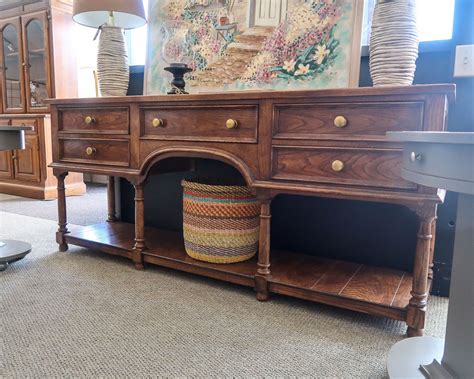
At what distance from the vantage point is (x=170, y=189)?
7.43ft

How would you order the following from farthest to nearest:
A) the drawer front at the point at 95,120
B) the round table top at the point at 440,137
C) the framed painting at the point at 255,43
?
the drawer front at the point at 95,120
the framed painting at the point at 255,43
the round table top at the point at 440,137

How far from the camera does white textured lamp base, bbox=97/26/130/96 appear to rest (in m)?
1.92

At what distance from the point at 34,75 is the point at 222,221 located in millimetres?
2956

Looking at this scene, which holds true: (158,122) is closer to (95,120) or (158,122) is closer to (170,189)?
(95,120)

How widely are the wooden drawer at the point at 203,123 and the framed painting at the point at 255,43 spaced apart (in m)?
0.39

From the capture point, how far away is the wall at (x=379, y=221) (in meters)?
1.47

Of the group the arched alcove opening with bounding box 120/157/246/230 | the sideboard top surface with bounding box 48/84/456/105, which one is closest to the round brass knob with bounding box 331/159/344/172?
the sideboard top surface with bounding box 48/84/456/105

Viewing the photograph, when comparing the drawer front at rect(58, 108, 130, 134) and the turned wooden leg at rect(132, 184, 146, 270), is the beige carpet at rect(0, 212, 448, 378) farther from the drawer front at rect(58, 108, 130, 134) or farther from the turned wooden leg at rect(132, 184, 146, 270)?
the drawer front at rect(58, 108, 130, 134)

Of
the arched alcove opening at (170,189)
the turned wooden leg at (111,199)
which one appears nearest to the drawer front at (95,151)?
the arched alcove opening at (170,189)

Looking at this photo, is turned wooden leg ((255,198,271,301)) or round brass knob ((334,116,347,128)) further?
turned wooden leg ((255,198,271,301))

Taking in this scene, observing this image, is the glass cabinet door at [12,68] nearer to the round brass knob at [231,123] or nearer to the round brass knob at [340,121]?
the round brass knob at [231,123]

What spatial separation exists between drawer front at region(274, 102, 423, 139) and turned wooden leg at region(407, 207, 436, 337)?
11.1 inches

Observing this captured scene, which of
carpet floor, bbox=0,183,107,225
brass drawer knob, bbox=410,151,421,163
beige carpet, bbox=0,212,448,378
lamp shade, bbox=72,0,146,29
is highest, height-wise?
lamp shade, bbox=72,0,146,29

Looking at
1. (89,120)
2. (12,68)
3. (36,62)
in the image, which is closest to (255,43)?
(89,120)
